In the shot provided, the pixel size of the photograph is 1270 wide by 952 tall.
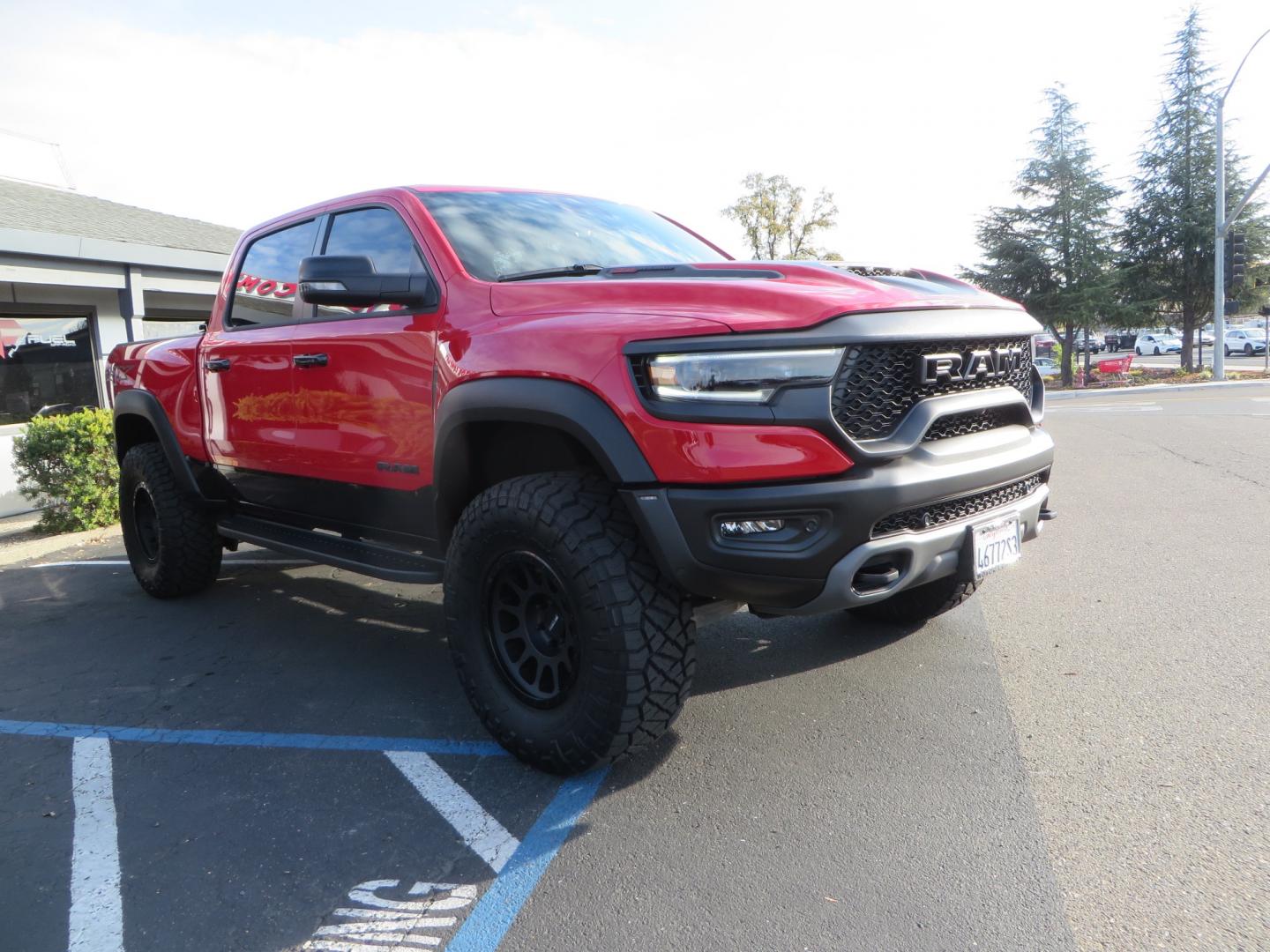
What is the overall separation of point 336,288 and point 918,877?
2.59 meters

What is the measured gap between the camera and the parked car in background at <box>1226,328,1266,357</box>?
148 ft

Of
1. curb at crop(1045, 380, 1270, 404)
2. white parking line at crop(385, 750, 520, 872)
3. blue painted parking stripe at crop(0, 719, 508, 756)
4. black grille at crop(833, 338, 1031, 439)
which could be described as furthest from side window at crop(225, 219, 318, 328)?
curb at crop(1045, 380, 1270, 404)

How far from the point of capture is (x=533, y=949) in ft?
6.85

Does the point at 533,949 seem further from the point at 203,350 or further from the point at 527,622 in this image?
the point at 203,350

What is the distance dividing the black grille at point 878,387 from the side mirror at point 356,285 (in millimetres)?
1527

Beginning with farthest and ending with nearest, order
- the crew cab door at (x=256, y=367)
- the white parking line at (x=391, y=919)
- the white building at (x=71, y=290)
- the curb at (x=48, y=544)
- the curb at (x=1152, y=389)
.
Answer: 1. the curb at (x=1152, y=389)
2. the white building at (x=71, y=290)
3. the curb at (x=48, y=544)
4. the crew cab door at (x=256, y=367)
5. the white parking line at (x=391, y=919)

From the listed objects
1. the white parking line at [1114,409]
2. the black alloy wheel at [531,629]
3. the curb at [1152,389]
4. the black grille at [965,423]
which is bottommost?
the curb at [1152,389]

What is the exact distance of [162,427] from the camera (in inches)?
197

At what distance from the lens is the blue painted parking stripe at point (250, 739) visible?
3.18 m

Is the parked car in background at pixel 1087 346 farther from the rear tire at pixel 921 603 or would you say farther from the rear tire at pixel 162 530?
the rear tire at pixel 162 530

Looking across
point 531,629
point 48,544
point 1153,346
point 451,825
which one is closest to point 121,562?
point 48,544

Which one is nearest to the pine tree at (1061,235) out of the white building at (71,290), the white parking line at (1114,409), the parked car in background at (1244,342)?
the white parking line at (1114,409)

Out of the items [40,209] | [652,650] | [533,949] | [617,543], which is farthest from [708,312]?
[40,209]

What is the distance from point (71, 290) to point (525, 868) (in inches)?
515
